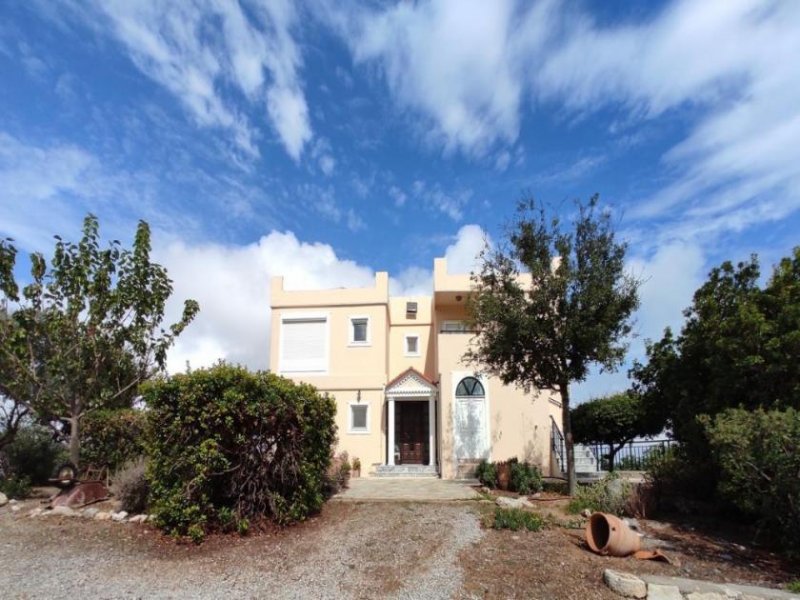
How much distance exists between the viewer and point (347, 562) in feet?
23.3

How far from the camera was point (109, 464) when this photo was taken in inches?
512

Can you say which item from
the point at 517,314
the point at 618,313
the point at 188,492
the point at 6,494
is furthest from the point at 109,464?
the point at 618,313

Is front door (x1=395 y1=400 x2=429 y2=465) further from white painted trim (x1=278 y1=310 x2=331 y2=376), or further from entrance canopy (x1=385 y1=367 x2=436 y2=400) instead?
white painted trim (x1=278 y1=310 x2=331 y2=376)

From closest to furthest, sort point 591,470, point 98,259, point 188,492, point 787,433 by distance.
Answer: point 787,433
point 188,492
point 98,259
point 591,470

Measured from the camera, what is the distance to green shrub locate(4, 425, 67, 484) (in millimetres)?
13281

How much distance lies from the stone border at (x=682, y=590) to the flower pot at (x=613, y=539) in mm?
983

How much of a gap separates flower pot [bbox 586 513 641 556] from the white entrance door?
10.2m

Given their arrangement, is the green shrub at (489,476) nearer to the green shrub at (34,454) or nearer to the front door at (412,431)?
the front door at (412,431)

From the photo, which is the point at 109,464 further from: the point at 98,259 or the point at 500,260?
the point at 500,260

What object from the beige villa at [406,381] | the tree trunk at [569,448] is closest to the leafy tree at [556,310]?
the tree trunk at [569,448]

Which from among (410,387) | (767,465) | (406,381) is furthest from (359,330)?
(767,465)

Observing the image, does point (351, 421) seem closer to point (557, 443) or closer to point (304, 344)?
point (304, 344)

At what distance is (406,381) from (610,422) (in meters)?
7.73

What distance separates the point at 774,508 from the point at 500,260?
7.36m
